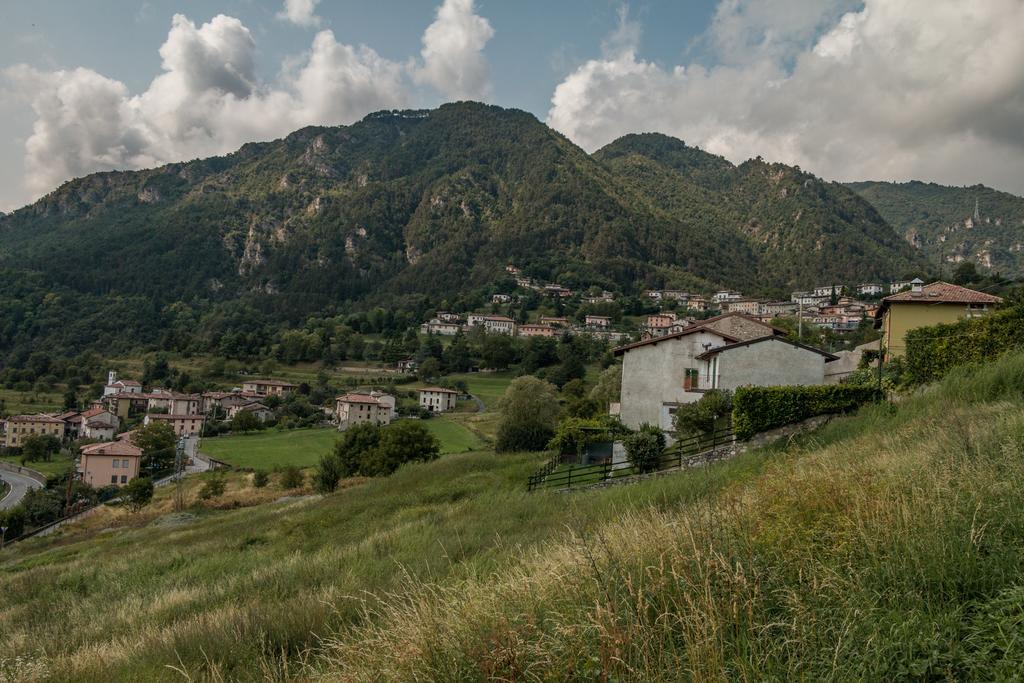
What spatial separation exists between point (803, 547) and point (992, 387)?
31.7 feet

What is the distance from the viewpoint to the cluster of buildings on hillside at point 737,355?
23.6 m

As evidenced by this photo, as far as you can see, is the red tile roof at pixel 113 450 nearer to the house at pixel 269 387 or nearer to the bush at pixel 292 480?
the house at pixel 269 387

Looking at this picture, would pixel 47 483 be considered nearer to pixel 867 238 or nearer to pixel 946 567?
pixel 946 567

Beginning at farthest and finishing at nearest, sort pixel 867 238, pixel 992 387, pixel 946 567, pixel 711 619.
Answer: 1. pixel 867 238
2. pixel 992 387
3. pixel 946 567
4. pixel 711 619

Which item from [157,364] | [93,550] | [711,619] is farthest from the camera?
[157,364]

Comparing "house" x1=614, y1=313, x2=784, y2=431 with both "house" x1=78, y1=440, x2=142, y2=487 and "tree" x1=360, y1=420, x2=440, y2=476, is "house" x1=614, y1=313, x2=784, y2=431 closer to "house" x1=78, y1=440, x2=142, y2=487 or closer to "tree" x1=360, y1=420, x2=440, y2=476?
"tree" x1=360, y1=420, x2=440, y2=476

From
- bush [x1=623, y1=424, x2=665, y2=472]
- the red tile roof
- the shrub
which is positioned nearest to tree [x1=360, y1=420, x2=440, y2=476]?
the shrub

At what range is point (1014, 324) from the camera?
13938 millimetres

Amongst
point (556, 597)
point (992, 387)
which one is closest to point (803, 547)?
point (556, 597)

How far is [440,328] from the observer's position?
142 m

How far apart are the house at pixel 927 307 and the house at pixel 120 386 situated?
4424 inches

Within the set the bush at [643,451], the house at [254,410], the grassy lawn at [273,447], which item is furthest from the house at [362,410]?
the bush at [643,451]

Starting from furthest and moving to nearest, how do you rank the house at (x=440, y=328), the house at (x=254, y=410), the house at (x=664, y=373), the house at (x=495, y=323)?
the house at (x=440, y=328) < the house at (x=495, y=323) < the house at (x=254, y=410) < the house at (x=664, y=373)

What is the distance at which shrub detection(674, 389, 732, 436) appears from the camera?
20.8m
